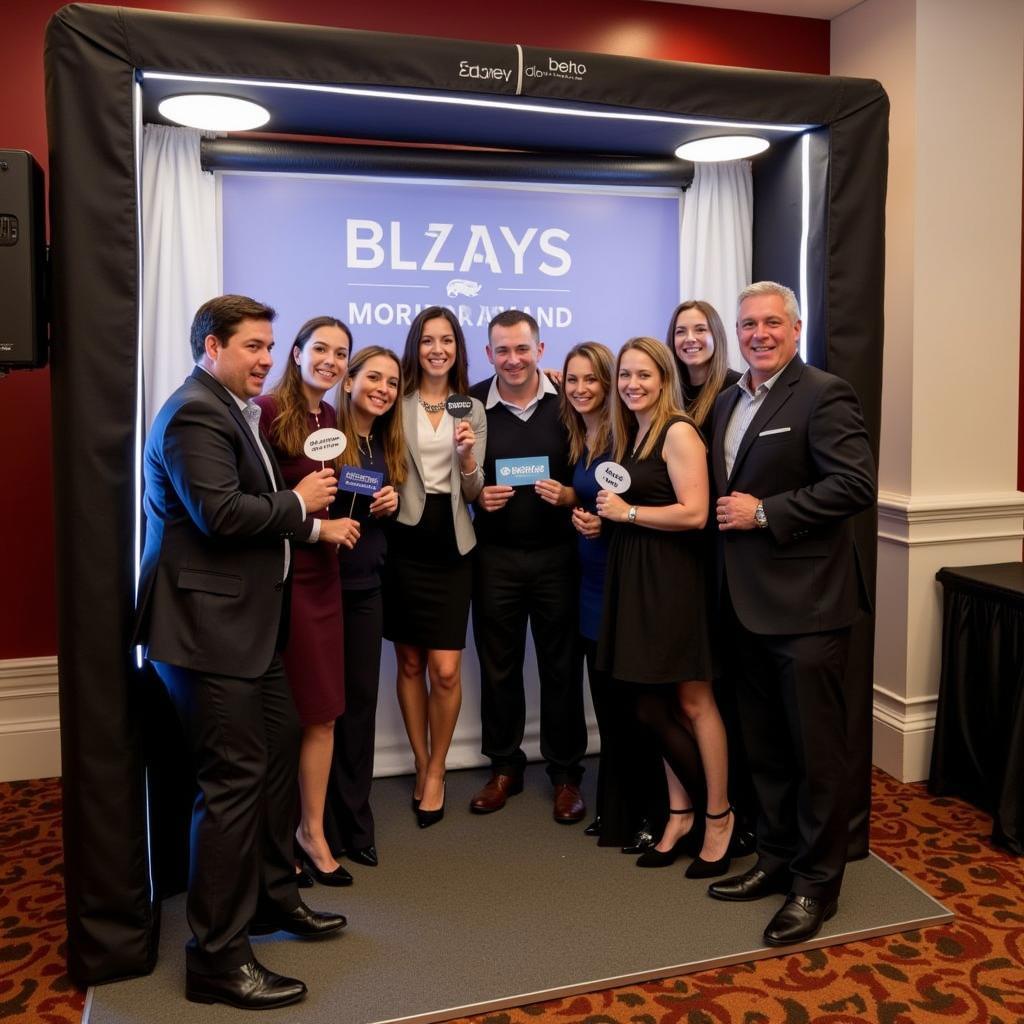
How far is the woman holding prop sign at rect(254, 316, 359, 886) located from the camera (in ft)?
9.25

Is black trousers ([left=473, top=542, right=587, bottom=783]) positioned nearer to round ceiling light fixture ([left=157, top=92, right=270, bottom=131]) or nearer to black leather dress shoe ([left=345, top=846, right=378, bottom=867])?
black leather dress shoe ([left=345, top=846, right=378, bottom=867])

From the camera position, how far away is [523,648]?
11.8ft

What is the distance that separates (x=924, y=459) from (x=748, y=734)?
155cm

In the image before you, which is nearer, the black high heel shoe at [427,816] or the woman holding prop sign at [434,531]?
the woman holding prop sign at [434,531]

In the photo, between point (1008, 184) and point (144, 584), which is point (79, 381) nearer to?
point (144, 584)

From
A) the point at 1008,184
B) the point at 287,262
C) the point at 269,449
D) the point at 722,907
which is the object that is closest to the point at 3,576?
the point at 287,262

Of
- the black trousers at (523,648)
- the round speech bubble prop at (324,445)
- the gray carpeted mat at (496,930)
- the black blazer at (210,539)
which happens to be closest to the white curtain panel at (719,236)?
the black trousers at (523,648)

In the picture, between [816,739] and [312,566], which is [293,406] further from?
[816,739]

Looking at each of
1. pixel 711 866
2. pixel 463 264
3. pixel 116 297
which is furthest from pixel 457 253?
pixel 711 866

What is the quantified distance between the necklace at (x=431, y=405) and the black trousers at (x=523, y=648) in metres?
0.51

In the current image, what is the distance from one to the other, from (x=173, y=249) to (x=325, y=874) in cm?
220

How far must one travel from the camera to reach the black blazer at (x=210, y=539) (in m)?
2.29

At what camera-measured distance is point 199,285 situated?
11.7 ft

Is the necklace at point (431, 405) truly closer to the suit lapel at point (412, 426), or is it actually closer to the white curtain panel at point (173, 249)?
the suit lapel at point (412, 426)
